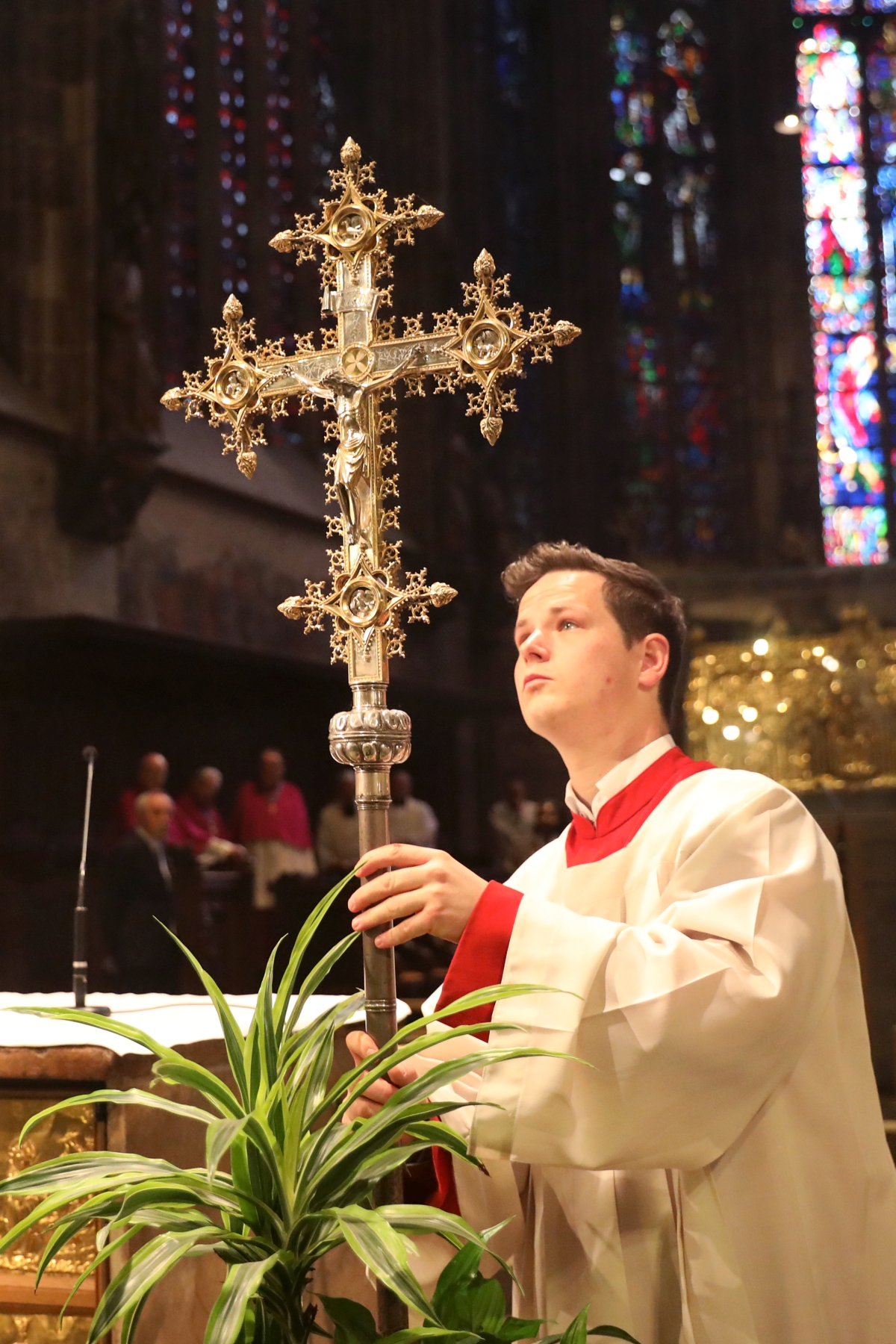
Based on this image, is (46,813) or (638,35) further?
(638,35)

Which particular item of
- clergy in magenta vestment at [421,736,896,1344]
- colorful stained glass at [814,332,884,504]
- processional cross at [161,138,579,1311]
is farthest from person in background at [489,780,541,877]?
processional cross at [161,138,579,1311]

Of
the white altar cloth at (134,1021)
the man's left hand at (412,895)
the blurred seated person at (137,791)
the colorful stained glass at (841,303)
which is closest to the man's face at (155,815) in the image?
the blurred seated person at (137,791)

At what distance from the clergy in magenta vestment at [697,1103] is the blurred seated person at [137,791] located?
6013 mm

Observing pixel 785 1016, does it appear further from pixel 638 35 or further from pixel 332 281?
pixel 638 35

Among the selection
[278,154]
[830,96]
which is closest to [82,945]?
[278,154]

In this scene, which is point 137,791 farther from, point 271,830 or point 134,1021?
point 134,1021

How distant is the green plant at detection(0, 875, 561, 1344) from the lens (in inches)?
53.9

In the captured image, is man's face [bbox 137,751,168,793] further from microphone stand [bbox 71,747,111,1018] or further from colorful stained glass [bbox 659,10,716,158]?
colorful stained glass [bbox 659,10,716,158]

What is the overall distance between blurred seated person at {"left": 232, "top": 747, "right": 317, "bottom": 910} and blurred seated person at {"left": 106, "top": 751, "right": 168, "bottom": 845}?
0.92 m

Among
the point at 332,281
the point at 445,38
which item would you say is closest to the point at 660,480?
the point at 445,38

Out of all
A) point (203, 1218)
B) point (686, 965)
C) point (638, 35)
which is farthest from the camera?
point (638, 35)

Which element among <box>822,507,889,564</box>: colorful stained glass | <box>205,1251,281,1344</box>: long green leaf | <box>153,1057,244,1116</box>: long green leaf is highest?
<box>822,507,889,564</box>: colorful stained glass

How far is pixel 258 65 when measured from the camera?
1033 cm

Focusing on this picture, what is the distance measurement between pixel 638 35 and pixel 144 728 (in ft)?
29.2
